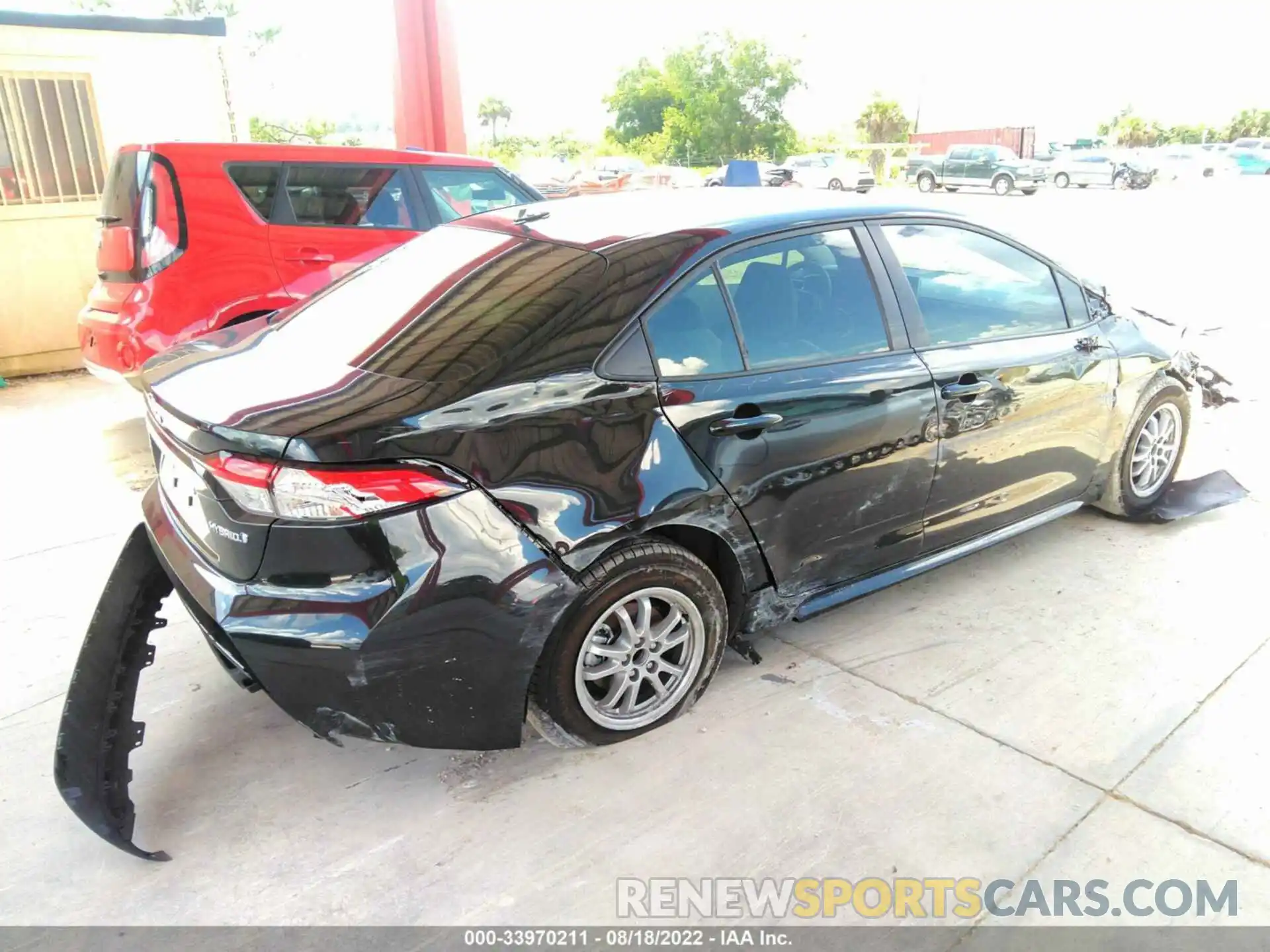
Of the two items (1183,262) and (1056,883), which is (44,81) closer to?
(1056,883)

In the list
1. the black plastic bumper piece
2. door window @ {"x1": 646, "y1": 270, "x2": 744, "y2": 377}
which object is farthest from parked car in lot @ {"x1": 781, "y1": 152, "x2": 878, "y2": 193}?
the black plastic bumper piece

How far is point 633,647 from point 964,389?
155 cm

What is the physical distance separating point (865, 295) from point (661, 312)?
87 centimetres

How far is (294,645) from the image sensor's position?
221cm

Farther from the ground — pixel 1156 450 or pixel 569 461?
pixel 569 461

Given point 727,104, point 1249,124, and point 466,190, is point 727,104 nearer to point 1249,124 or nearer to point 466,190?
point 1249,124

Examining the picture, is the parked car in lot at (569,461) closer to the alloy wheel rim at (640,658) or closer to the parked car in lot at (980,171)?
the alloy wheel rim at (640,658)

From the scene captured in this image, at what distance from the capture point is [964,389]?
3221 mm

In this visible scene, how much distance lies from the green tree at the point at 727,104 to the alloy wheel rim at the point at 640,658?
45252 millimetres

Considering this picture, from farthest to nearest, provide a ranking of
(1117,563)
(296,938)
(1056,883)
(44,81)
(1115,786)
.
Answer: (44,81) < (1117,563) < (1115,786) < (1056,883) < (296,938)

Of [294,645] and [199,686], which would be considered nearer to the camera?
[294,645]

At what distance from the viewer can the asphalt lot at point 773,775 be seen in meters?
2.28

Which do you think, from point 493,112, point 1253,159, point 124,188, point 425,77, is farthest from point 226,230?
point 493,112

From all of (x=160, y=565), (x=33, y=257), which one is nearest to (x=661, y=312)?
(x=160, y=565)
